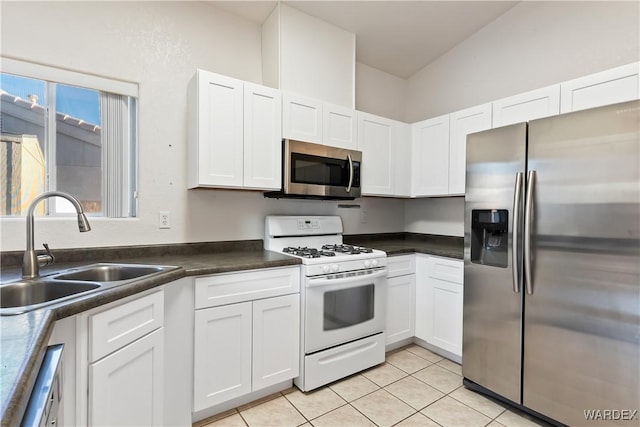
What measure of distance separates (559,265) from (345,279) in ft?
4.00

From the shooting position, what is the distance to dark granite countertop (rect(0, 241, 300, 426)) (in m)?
0.53

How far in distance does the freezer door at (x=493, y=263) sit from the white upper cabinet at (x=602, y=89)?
494 mm

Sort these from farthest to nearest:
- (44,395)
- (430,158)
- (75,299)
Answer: (430,158) < (75,299) < (44,395)

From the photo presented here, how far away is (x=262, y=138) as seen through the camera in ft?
7.08

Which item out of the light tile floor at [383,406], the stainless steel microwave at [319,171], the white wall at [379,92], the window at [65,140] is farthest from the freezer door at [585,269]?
the window at [65,140]

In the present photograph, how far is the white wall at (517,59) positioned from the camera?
2164 millimetres

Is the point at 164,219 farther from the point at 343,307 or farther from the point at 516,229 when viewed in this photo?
the point at 516,229

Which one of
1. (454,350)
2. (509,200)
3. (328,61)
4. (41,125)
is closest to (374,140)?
(328,61)

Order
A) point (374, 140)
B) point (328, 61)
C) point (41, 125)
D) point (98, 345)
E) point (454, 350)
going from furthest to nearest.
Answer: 1. point (374, 140)
2. point (328, 61)
3. point (454, 350)
4. point (41, 125)
5. point (98, 345)

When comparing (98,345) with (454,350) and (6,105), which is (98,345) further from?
(454,350)

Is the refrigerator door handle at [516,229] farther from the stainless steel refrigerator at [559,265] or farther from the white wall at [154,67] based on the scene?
the white wall at [154,67]

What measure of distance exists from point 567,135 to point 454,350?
1714 mm

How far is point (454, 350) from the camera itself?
2414 mm

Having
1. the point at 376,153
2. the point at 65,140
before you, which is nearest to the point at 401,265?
the point at 376,153
